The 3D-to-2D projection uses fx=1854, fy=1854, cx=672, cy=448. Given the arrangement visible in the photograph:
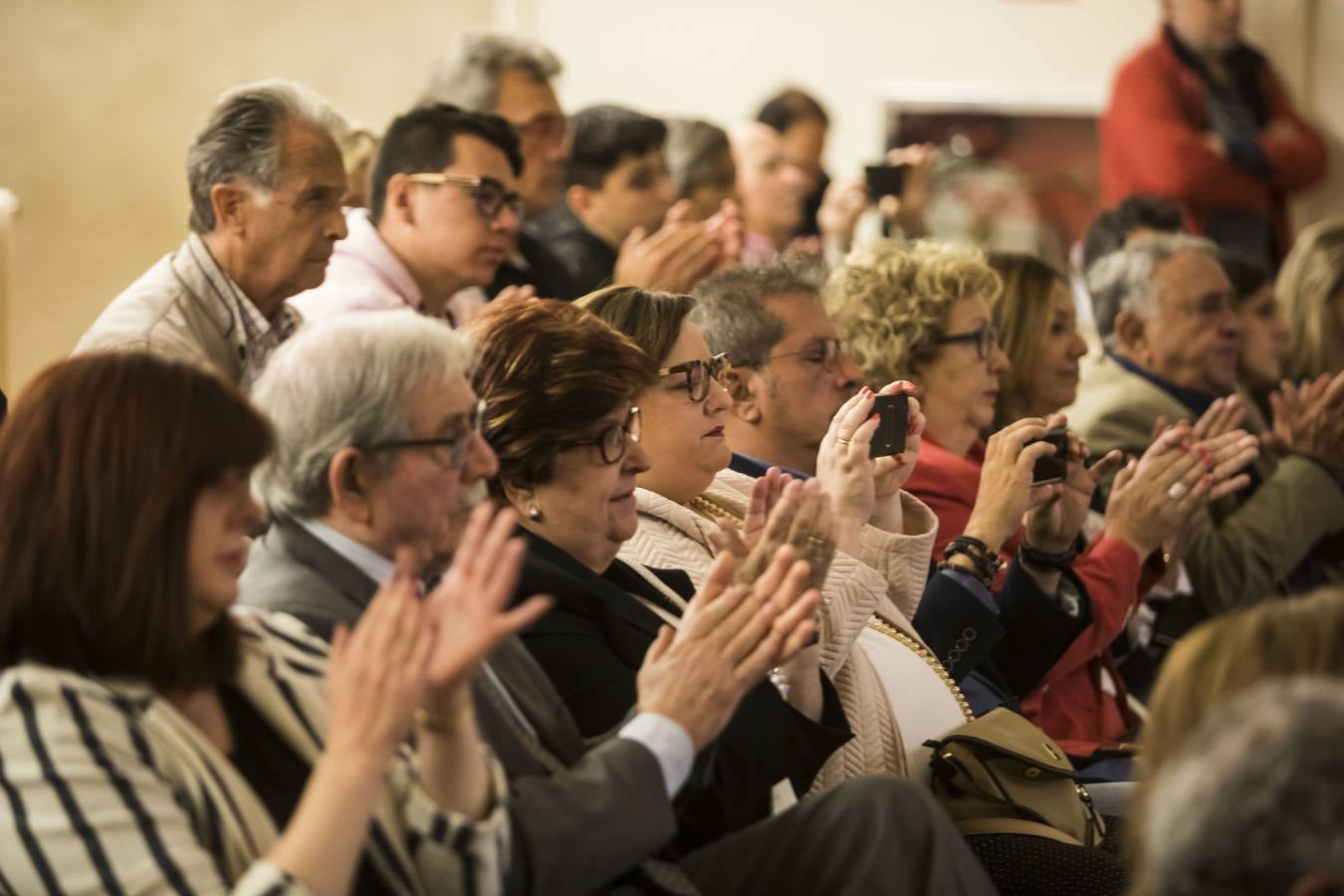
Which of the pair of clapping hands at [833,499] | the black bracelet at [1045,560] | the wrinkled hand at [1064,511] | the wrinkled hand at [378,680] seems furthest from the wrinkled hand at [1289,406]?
the wrinkled hand at [378,680]

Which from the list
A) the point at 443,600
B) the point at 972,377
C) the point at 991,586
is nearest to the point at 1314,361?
the point at 972,377

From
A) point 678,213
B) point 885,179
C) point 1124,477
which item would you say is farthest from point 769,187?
point 1124,477

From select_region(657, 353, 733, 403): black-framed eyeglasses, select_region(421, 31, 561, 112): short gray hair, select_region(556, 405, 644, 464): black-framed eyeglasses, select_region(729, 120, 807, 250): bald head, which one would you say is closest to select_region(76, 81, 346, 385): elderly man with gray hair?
select_region(657, 353, 733, 403): black-framed eyeglasses

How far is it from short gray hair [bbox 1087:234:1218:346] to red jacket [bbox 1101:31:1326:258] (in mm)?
2314

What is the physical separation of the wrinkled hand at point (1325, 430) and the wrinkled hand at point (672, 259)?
1.38m

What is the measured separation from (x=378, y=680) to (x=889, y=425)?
1.35 m

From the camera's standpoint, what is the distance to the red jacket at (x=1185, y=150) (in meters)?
6.69

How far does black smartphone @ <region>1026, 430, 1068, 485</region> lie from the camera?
3.17 meters

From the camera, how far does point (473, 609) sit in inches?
63.9

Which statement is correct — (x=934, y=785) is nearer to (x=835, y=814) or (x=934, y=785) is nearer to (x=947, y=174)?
(x=835, y=814)

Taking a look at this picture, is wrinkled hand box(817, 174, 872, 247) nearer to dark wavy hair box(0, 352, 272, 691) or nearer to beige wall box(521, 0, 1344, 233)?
beige wall box(521, 0, 1344, 233)

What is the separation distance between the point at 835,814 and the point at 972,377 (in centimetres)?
162

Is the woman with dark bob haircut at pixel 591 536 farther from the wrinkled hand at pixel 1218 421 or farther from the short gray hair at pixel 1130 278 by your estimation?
the short gray hair at pixel 1130 278

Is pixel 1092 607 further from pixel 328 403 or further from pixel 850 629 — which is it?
pixel 328 403
